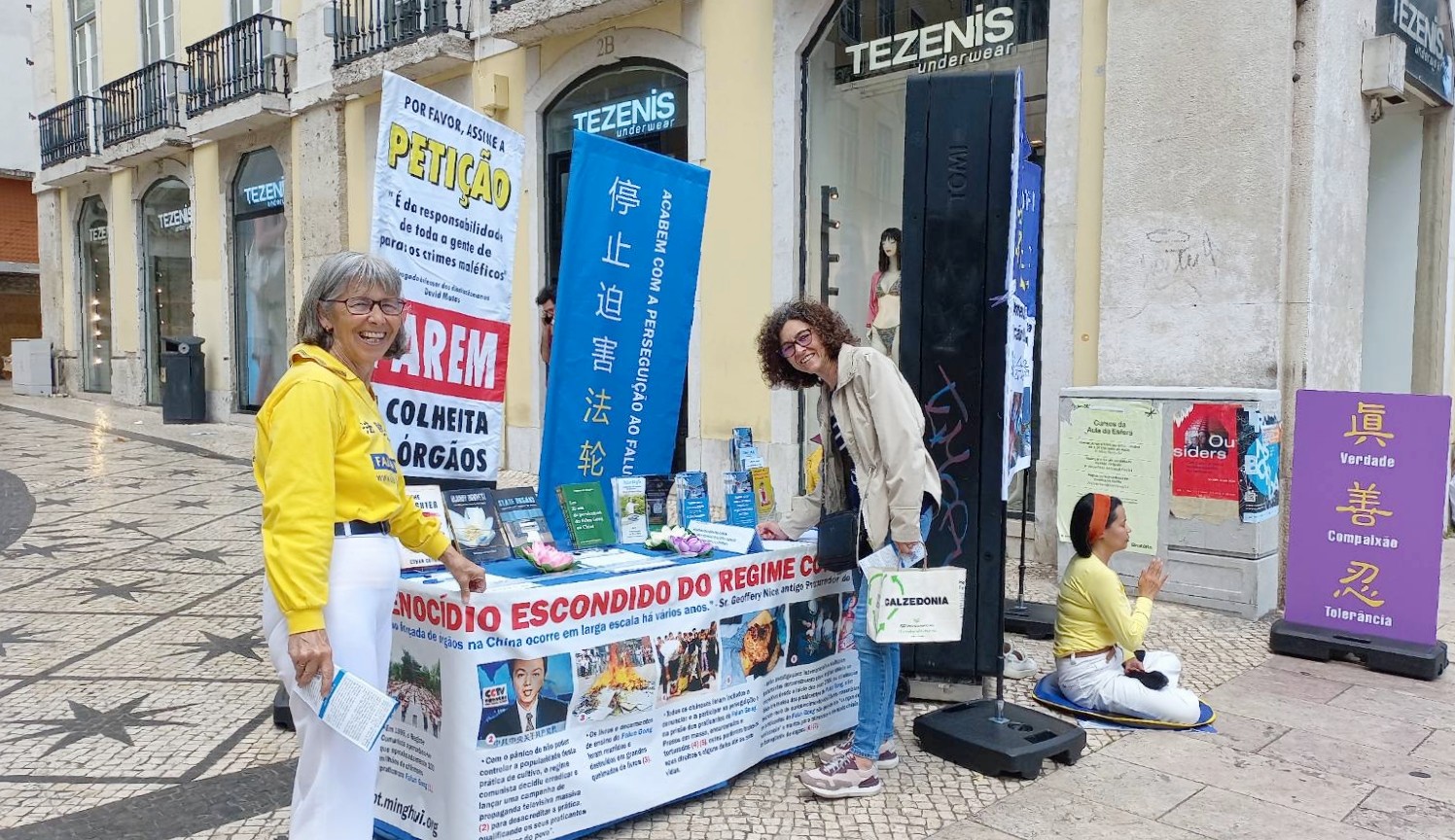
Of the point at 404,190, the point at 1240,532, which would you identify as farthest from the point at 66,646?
the point at 1240,532

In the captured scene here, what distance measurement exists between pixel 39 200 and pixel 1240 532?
2370cm

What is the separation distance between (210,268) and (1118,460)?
49.3 feet

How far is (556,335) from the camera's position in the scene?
3.83 metres

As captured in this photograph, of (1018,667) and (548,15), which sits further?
(548,15)

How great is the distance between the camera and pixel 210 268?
16.3 metres

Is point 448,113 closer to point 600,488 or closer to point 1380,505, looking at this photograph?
point 600,488

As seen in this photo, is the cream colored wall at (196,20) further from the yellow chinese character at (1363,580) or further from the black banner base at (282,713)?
the yellow chinese character at (1363,580)

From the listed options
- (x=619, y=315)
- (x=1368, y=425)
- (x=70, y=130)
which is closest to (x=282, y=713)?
(x=619, y=315)

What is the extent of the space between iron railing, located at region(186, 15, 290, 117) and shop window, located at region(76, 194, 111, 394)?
5565 millimetres

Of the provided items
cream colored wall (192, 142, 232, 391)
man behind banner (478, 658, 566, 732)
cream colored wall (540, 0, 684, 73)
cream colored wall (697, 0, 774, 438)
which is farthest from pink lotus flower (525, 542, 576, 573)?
cream colored wall (192, 142, 232, 391)

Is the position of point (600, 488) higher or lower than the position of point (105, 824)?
higher

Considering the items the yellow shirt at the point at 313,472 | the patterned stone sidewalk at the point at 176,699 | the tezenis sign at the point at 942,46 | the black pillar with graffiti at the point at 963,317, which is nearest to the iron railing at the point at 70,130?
the patterned stone sidewalk at the point at 176,699

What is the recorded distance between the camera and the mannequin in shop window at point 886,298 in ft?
27.9

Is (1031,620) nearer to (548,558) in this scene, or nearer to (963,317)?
(963,317)
